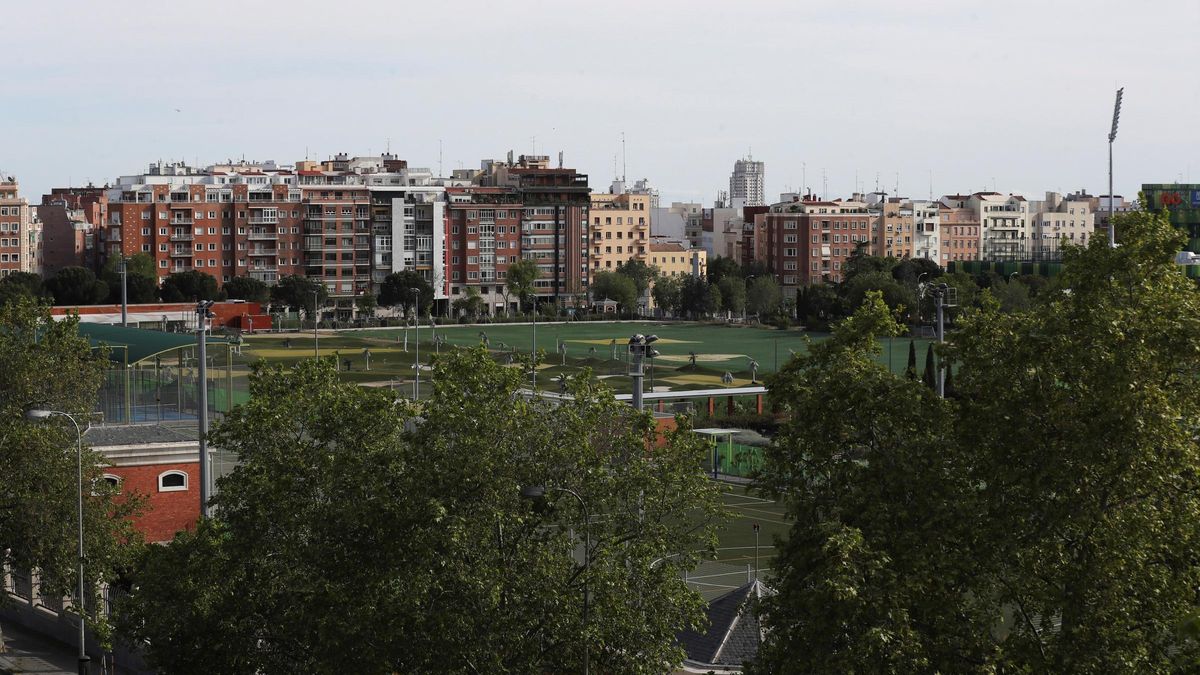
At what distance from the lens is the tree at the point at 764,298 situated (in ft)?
360

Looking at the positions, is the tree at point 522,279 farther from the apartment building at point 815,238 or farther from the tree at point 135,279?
the tree at point 135,279

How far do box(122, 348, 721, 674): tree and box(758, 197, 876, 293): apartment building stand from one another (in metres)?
104

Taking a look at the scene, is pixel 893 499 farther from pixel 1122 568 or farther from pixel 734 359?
pixel 734 359

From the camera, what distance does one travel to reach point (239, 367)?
62.4m

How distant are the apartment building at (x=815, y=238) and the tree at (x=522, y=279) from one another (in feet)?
74.3

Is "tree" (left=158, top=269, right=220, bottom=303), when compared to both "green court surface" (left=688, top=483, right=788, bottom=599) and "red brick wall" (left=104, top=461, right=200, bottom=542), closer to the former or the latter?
"green court surface" (left=688, top=483, right=788, bottom=599)

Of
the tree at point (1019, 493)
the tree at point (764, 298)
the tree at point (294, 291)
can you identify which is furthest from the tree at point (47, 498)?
the tree at point (764, 298)

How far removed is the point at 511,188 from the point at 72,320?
87.5 metres

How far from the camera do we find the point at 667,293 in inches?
4562

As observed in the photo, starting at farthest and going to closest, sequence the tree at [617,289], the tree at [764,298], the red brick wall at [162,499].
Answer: the tree at [617,289] < the tree at [764,298] < the red brick wall at [162,499]

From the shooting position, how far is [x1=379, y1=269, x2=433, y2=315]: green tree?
10469 centimetres

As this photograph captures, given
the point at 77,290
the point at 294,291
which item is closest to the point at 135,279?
the point at 77,290

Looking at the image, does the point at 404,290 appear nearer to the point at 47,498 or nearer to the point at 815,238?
the point at 815,238

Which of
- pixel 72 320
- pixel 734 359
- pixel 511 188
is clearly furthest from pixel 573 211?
pixel 72 320
